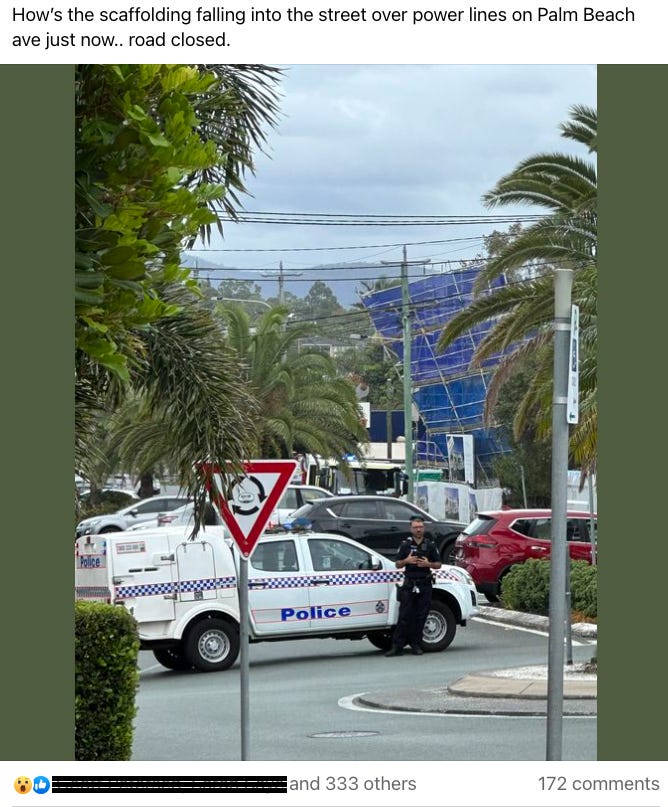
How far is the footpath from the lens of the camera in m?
13.8

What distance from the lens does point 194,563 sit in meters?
17.7

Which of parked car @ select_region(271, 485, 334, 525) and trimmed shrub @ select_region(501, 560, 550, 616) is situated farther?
parked car @ select_region(271, 485, 334, 525)

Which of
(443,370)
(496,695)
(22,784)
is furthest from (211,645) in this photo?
(443,370)

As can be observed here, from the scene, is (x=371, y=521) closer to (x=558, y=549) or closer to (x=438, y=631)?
(x=438, y=631)

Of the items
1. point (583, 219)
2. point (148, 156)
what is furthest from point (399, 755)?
point (583, 219)

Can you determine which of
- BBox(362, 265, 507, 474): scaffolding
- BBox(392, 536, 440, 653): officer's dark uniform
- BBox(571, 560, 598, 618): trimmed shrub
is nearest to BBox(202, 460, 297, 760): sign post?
BBox(392, 536, 440, 653): officer's dark uniform

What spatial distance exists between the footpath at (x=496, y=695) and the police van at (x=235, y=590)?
8.01 ft

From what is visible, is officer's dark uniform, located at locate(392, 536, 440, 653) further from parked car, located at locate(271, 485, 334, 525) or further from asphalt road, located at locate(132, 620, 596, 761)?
parked car, located at locate(271, 485, 334, 525)

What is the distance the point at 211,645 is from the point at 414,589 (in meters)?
2.82

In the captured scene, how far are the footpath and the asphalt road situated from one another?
297mm

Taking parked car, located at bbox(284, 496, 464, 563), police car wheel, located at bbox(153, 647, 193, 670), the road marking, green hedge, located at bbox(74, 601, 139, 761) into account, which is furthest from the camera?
parked car, located at bbox(284, 496, 464, 563)

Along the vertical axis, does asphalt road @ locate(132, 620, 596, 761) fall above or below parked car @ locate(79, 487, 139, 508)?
below

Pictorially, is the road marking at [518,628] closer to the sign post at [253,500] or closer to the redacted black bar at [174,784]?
the sign post at [253,500]

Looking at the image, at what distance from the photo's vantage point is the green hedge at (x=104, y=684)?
9109 mm
